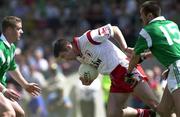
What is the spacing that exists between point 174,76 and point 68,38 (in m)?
10.1

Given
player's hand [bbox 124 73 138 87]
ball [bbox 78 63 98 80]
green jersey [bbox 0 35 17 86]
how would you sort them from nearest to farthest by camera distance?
green jersey [bbox 0 35 17 86]
player's hand [bbox 124 73 138 87]
ball [bbox 78 63 98 80]

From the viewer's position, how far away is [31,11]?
23.8 metres

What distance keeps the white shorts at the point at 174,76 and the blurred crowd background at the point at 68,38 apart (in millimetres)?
5619

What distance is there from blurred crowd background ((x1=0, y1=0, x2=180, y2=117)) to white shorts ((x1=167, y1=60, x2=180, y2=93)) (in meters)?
5.62

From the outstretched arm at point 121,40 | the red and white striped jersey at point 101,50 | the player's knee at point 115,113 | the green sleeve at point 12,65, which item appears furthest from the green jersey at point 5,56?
the player's knee at point 115,113

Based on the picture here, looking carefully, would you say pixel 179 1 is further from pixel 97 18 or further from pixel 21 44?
pixel 21 44

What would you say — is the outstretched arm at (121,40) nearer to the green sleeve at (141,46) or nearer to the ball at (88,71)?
the ball at (88,71)

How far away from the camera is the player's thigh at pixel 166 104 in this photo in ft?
39.2

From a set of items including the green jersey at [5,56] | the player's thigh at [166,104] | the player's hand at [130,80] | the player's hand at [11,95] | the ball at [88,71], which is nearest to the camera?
the player's hand at [11,95]

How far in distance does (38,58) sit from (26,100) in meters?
1.23

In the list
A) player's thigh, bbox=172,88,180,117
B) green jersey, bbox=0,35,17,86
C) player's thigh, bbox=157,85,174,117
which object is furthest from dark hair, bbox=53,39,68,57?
player's thigh, bbox=172,88,180,117

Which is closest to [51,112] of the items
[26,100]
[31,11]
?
[26,100]

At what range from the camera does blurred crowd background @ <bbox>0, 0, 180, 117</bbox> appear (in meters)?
19.0

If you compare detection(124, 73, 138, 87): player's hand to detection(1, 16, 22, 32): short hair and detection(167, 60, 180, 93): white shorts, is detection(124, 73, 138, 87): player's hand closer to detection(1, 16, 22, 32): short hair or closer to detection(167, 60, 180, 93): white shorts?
detection(167, 60, 180, 93): white shorts
